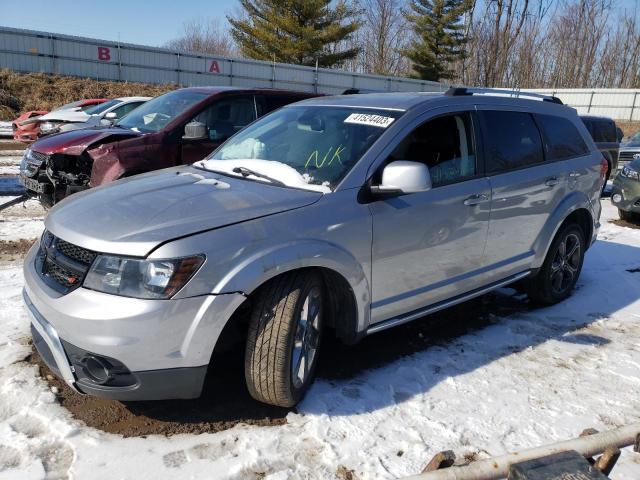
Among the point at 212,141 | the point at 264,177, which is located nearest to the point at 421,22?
the point at 212,141

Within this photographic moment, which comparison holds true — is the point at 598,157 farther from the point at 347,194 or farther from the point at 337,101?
the point at 347,194

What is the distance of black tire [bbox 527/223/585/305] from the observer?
5.01m

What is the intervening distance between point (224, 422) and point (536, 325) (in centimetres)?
282

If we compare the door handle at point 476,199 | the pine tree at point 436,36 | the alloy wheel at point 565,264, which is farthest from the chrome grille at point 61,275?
the pine tree at point 436,36

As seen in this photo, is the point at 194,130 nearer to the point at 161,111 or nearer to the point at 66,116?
the point at 161,111

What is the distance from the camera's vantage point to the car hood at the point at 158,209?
9.12ft

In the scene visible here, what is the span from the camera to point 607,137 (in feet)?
40.3

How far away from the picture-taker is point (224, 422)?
312cm

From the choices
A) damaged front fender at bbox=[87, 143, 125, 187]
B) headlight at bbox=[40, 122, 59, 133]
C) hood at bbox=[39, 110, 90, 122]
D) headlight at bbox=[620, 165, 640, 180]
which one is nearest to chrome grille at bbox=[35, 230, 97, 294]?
damaged front fender at bbox=[87, 143, 125, 187]

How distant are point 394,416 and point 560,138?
10.2ft

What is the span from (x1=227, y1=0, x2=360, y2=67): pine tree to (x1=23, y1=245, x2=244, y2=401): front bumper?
1496 inches

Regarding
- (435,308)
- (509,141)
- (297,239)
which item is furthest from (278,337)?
(509,141)

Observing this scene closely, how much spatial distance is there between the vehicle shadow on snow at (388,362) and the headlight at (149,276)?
828 millimetres

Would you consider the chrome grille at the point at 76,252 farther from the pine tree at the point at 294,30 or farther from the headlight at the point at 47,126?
the pine tree at the point at 294,30
